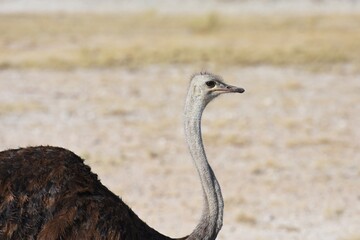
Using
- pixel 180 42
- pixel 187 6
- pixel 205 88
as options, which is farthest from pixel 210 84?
pixel 187 6

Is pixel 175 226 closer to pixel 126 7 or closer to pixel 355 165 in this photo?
pixel 355 165

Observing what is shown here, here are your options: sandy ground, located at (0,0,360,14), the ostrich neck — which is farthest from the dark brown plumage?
sandy ground, located at (0,0,360,14)

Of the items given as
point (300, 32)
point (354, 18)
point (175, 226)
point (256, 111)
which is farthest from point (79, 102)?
point (354, 18)

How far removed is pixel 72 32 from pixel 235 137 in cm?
2239

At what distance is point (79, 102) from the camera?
18797 mm

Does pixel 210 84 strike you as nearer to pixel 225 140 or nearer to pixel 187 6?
pixel 225 140

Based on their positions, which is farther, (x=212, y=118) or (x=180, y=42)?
(x=180, y=42)

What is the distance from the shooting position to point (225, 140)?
49.7ft

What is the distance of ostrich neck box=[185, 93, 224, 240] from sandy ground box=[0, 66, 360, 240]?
376cm

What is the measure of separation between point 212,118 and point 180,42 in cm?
1266

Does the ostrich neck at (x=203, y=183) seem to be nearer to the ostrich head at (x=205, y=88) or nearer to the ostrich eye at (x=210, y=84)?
the ostrich head at (x=205, y=88)

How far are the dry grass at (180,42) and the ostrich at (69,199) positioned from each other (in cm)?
1517

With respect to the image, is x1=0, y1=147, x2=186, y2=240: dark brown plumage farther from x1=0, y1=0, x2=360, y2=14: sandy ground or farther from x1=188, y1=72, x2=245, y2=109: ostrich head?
x1=0, y1=0, x2=360, y2=14: sandy ground

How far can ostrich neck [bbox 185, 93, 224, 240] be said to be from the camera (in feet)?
20.4
